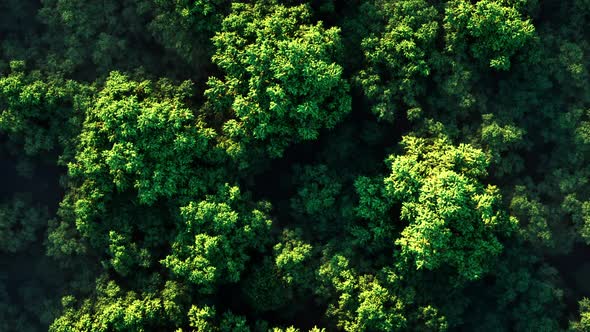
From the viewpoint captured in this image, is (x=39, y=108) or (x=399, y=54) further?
(x=39, y=108)

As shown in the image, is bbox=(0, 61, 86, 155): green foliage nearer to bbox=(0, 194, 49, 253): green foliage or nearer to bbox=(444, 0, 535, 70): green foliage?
bbox=(0, 194, 49, 253): green foliage

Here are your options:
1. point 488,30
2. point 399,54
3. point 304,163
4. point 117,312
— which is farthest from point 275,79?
point 117,312

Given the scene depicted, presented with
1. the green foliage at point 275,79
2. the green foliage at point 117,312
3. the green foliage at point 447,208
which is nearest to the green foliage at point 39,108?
the green foliage at point 275,79

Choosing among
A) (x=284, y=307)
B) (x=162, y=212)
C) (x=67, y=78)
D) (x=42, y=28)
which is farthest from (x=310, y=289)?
(x=42, y=28)

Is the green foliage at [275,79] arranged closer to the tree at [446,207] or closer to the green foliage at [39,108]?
the tree at [446,207]

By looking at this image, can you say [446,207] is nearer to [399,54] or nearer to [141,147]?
[399,54]

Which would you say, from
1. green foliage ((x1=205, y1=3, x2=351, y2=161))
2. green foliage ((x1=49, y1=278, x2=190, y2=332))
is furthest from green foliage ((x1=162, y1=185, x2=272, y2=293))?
green foliage ((x1=205, y1=3, x2=351, y2=161))
